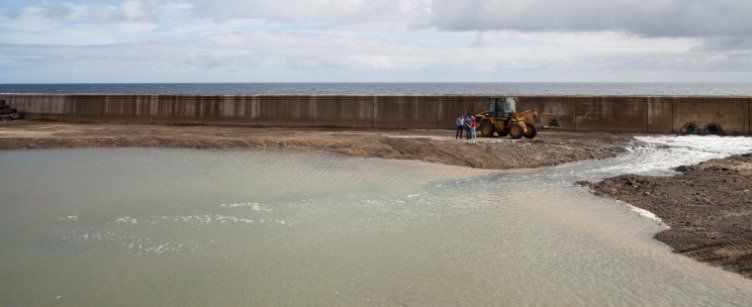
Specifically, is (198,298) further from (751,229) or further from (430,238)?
(751,229)

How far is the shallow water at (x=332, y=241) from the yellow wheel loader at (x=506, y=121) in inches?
210

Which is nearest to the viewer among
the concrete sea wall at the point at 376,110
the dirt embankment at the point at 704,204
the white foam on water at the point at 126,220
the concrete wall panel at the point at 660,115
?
the dirt embankment at the point at 704,204

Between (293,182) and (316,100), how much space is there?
13.2 metres

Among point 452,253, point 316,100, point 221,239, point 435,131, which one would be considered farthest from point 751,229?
point 316,100

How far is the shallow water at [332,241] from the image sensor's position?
788cm

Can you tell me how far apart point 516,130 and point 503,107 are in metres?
1.10

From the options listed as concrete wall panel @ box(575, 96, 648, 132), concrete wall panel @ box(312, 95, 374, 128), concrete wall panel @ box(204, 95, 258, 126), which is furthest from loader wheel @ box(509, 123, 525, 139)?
concrete wall panel @ box(204, 95, 258, 126)

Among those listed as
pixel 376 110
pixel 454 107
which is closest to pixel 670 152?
pixel 454 107

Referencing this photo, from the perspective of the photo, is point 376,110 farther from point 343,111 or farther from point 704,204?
point 704,204

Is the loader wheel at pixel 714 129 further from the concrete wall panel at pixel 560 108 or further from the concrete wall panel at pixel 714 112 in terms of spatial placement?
the concrete wall panel at pixel 560 108

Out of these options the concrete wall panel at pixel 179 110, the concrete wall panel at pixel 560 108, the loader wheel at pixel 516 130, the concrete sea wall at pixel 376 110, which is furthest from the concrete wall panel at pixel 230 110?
the concrete wall panel at pixel 560 108

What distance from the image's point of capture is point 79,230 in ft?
34.7

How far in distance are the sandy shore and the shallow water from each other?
1.91 m

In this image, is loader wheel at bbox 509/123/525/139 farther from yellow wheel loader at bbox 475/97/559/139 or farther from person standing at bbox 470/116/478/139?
person standing at bbox 470/116/478/139
